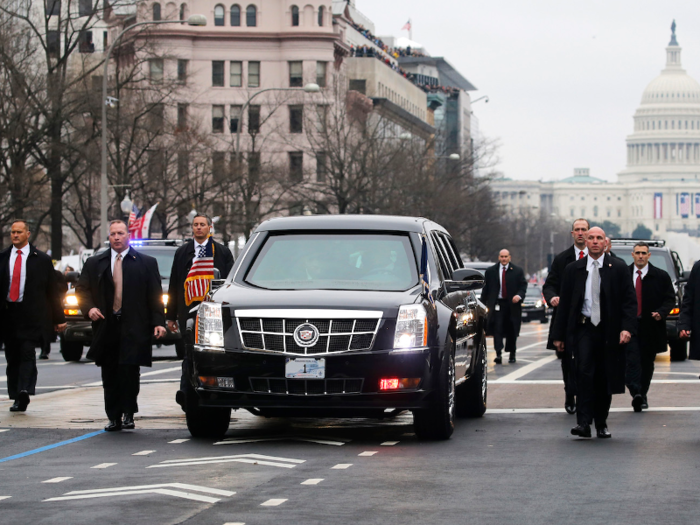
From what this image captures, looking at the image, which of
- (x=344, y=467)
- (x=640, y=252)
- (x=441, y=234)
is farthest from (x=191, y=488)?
(x=640, y=252)

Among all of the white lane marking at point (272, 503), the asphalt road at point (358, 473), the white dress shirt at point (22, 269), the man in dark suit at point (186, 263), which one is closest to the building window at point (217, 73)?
the white dress shirt at point (22, 269)

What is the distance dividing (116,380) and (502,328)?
11913mm

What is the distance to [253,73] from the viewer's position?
95.1 meters

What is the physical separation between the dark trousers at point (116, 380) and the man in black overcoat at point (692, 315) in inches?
180

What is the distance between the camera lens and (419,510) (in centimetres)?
806

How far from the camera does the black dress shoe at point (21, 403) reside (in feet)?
45.5

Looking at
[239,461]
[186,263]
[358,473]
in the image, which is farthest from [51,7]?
[358,473]

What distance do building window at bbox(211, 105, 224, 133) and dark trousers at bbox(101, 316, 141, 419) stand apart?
259 feet

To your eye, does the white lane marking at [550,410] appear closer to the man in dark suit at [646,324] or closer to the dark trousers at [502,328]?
the man in dark suit at [646,324]

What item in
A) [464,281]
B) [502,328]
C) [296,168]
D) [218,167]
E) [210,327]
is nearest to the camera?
[210,327]

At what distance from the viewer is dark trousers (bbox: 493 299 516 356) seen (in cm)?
2350

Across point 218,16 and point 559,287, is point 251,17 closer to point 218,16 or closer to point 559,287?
point 218,16

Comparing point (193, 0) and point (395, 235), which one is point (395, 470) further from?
point (193, 0)

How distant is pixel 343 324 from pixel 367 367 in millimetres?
357
